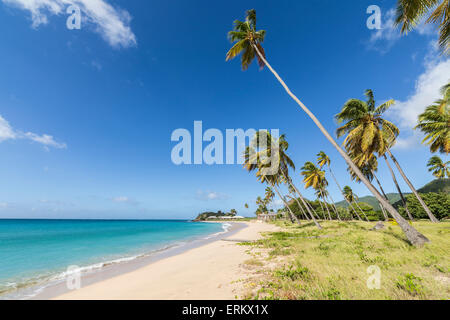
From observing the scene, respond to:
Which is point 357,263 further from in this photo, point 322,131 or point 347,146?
point 347,146

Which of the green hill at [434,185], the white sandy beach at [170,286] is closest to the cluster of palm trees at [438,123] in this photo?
the white sandy beach at [170,286]

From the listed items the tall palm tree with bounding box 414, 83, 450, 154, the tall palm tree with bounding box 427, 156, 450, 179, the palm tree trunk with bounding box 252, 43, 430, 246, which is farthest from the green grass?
the tall palm tree with bounding box 427, 156, 450, 179

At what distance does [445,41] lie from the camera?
6.85 meters

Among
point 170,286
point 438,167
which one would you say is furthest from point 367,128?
point 438,167

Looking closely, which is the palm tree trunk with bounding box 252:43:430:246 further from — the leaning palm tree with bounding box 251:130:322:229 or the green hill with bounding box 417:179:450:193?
the green hill with bounding box 417:179:450:193

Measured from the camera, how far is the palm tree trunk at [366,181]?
24.4 feet

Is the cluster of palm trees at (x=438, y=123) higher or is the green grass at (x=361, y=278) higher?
the cluster of palm trees at (x=438, y=123)

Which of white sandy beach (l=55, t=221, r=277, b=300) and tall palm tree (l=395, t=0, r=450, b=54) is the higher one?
tall palm tree (l=395, t=0, r=450, b=54)

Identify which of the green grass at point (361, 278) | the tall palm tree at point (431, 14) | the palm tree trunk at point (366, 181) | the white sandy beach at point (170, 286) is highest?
the tall palm tree at point (431, 14)

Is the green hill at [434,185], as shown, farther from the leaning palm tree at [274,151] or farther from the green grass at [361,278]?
the green grass at [361,278]

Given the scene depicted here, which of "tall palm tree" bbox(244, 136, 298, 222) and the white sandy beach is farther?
"tall palm tree" bbox(244, 136, 298, 222)

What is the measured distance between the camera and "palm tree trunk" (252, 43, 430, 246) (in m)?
7.44

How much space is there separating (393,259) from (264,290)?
5.19m
